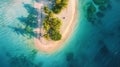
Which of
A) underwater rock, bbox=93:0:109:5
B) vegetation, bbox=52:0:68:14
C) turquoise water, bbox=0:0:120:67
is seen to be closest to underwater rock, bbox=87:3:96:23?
turquoise water, bbox=0:0:120:67

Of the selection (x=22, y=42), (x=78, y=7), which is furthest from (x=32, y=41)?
(x=78, y=7)

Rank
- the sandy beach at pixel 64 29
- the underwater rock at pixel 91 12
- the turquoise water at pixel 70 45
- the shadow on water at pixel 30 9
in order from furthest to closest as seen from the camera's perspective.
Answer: the underwater rock at pixel 91 12
the shadow on water at pixel 30 9
the sandy beach at pixel 64 29
the turquoise water at pixel 70 45

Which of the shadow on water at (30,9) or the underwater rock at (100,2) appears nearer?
the shadow on water at (30,9)

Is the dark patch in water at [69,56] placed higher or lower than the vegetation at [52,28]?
lower

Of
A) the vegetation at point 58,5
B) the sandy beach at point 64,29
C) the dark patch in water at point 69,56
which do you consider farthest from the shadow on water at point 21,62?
the vegetation at point 58,5

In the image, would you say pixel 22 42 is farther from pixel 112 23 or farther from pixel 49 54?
pixel 112 23

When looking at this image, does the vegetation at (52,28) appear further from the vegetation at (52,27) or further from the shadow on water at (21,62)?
the shadow on water at (21,62)

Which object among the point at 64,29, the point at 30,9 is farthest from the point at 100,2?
the point at 30,9

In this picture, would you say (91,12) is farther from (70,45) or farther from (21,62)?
(21,62)
